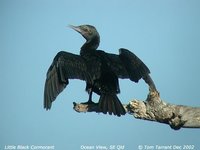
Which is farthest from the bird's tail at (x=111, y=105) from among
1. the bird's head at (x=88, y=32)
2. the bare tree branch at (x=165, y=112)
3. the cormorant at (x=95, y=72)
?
the bird's head at (x=88, y=32)

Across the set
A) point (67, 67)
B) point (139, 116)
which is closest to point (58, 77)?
point (67, 67)

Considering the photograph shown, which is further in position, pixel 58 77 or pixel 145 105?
pixel 58 77

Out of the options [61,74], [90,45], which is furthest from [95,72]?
[90,45]

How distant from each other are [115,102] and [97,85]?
31 cm

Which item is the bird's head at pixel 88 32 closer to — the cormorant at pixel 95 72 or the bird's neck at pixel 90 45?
the bird's neck at pixel 90 45

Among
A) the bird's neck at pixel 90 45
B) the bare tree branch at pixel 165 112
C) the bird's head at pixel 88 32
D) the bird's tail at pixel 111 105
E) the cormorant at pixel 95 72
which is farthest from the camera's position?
the bird's head at pixel 88 32

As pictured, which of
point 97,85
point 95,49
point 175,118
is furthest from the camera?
point 95,49

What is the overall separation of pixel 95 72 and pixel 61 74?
0.27 m

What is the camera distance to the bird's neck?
16.5 ft

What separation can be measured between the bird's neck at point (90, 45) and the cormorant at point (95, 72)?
16cm

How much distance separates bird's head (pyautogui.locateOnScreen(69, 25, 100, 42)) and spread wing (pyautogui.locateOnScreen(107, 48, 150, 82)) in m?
0.35

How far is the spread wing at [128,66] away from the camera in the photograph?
183 inches

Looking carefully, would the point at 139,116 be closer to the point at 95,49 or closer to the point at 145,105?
the point at 145,105

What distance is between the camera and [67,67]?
4.59 metres
